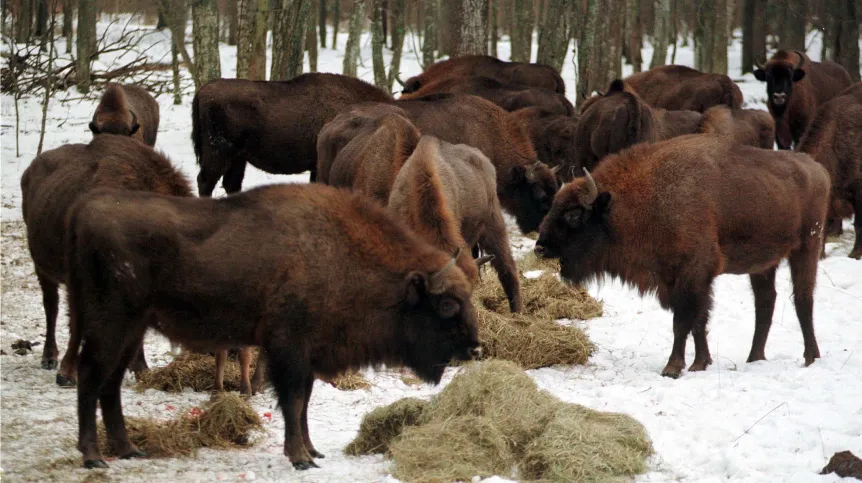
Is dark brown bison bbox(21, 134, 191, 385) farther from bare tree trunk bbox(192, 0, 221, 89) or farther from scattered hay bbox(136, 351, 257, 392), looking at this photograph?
bare tree trunk bbox(192, 0, 221, 89)

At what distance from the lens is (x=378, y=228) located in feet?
20.9

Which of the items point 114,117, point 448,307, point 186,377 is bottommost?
point 186,377

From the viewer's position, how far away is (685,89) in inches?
688

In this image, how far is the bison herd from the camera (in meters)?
5.81

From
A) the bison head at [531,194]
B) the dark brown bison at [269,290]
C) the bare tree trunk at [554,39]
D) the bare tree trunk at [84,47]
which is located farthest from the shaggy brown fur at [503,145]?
the bare tree trunk at [554,39]

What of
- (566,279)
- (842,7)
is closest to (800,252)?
(566,279)

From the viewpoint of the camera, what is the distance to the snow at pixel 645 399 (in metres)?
5.87

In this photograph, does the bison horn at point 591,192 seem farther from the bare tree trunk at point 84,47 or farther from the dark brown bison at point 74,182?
the bare tree trunk at point 84,47

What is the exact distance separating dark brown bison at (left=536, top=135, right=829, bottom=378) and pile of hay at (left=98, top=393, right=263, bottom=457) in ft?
10.8

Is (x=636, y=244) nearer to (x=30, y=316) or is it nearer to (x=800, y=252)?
(x=800, y=252)

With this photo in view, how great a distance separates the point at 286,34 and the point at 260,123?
3211 mm

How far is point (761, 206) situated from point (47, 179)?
19.0ft

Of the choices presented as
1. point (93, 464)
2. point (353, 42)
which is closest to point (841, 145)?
point (93, 464)

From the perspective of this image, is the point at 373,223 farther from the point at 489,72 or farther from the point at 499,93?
the point at 489,72
